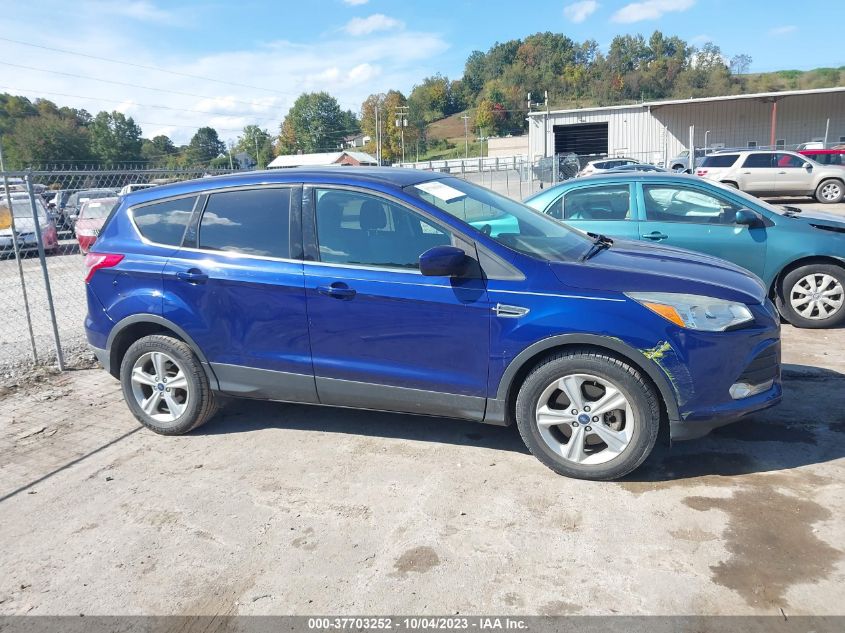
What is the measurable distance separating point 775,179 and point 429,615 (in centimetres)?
2228

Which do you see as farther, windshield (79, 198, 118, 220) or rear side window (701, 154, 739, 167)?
rear side window (701, 154, 739, 167)

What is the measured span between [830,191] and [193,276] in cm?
2200

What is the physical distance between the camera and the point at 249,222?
448 cm

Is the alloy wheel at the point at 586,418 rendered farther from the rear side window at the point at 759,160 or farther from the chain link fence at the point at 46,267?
the rear side window at the point at 759,160

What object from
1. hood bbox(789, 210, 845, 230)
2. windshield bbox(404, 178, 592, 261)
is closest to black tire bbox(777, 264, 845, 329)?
hood bbox(789, 210, 845, 230)

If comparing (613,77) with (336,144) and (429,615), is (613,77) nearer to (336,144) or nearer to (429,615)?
(336,144)

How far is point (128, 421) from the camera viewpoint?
5172mm

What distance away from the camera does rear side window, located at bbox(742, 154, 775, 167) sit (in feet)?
69.2

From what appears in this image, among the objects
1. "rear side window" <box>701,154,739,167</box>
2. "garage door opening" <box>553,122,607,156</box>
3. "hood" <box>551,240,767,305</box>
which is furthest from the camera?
"garage door opening" <box>553,122,607,156</box>

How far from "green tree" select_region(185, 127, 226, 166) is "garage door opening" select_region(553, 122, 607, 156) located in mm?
70890

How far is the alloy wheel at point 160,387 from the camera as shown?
4746mm

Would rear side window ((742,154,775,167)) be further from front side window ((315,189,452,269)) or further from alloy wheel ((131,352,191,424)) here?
alloy wheel ((131,352,191,424))

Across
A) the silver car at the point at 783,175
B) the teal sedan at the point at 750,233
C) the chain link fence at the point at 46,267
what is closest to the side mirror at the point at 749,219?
the teal sedan at the point at 750,233

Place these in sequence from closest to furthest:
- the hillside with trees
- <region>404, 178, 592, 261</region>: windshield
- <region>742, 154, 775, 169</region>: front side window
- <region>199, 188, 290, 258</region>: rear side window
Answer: <region>404, 178, 592, 261</region>: windshield < <region>199, 188, 290, 258</region>: rear side window < <region>742, 154, 775, 169</region>: front side window < the hillside with trees
